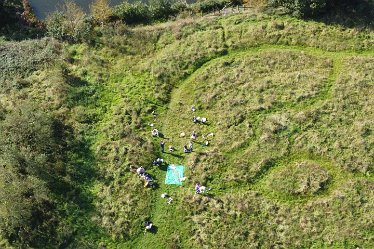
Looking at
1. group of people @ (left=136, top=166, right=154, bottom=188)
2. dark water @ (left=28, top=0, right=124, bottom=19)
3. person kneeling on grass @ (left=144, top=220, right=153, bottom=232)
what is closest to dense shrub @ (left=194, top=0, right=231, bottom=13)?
dark water @ (left=28, top=0, right=124, bottom=19)

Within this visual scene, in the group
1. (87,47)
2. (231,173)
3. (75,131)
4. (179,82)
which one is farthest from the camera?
(87,47)

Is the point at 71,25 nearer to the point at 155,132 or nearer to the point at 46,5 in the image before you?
the point at 46,5

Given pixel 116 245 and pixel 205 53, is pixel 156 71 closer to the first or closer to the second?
pixel 205 53

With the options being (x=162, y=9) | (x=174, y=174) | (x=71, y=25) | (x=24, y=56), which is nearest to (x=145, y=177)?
(x=174, y=174)

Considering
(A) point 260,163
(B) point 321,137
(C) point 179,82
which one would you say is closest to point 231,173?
(A) point 260,163

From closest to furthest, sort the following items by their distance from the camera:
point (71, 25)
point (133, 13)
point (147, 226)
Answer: point (147, 226), point (71, 25), point (133, 13)

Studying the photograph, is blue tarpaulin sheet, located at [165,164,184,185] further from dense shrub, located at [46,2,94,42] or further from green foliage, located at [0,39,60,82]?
dense shrub, located at [46,2,94,42]
